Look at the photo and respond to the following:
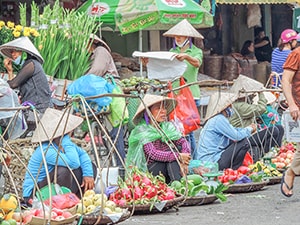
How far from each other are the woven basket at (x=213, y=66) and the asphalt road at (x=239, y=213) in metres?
10.2

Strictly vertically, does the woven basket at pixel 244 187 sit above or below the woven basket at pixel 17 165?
below

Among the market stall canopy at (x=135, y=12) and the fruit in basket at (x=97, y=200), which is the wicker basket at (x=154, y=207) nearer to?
the fruit in basket at (x=97, y=200)

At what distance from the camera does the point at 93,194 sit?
727 centimetres

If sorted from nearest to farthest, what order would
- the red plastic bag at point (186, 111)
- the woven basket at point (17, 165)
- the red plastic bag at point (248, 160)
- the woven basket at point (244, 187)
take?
1. the woven basket at point (17, 165)
2. the woven basket at point (244, 187)
3. the red plastic bag at point (248, 160)
4. the red plastic bag at point (186, 111)

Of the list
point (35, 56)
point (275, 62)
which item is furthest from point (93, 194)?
point (275, 62)

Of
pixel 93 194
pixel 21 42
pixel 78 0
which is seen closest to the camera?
pixel 93 194

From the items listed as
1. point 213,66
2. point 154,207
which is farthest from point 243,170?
point 213,66

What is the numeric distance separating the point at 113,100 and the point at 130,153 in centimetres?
174

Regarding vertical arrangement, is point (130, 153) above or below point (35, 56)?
below

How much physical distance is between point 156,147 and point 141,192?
1015 mm

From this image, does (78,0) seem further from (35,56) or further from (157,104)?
(157,104)

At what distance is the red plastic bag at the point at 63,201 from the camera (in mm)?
6875

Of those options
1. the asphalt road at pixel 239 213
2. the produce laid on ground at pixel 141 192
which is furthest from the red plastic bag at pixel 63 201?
the asphalt road at pixel 239 213

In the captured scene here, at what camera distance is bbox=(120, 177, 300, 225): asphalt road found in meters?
7.70
